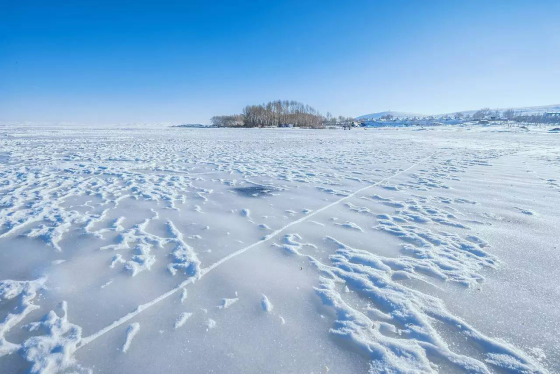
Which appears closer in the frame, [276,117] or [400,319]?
[400,319]

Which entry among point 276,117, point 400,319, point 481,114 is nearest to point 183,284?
point 400,319

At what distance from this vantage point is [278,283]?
2746 mm

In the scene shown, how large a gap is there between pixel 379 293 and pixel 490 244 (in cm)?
212

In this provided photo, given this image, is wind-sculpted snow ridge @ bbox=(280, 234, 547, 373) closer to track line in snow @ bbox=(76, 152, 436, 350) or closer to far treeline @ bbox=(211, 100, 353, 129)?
track line in snow @ bbox=(76, 152, 436, 350)

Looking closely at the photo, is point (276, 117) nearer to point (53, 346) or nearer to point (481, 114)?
point (53, 346)

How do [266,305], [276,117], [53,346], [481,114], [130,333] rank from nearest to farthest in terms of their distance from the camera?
[53,346], [130,333], [266,305], [276,117], [481,114]

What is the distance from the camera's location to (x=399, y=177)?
26.0 feet

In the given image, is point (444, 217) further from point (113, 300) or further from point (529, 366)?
point (113, 300)

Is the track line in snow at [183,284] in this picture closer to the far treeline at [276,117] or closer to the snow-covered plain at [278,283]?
the snow-covered plain at [278,283]

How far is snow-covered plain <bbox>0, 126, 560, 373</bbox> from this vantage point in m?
1.88

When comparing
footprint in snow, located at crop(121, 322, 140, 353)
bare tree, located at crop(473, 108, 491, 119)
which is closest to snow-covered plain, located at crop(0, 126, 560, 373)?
footprint in snow, located at crop(121, 322, 140, 353)

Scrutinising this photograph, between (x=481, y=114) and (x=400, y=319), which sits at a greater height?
(x=481, y=114)

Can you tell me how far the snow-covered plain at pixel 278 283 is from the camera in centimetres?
188

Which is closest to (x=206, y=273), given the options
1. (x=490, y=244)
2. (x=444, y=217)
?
(x=490, y=244)
